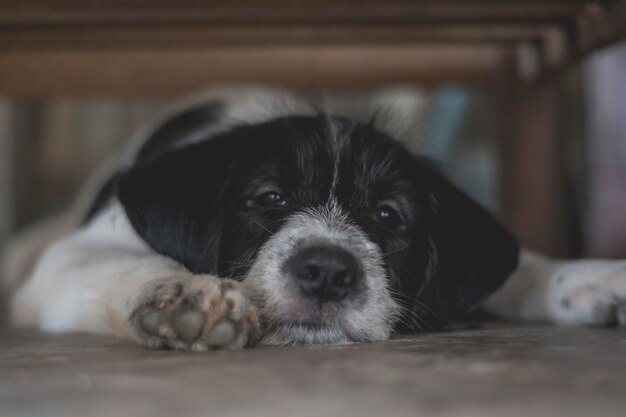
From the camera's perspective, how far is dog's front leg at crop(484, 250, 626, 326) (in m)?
2.24

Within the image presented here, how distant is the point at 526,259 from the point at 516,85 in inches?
48.3

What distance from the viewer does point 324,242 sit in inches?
76.0

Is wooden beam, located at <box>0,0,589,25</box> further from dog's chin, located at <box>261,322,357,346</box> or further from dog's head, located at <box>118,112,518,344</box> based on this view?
dog's chin, located at <box>261,322,357,346</box>

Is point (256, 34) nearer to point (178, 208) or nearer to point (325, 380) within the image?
point (178, 208)

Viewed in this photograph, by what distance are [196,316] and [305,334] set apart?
12.9 inches

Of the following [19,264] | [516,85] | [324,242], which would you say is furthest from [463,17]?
[19,264]

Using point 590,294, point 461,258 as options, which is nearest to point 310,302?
point 461,258

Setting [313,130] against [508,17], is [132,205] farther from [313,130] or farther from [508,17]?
[508,17]

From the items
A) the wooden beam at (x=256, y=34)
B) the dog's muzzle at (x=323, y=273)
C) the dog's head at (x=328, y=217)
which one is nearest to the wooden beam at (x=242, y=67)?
the wooden beam at (x=256, y=34)

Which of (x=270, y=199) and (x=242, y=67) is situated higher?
(x=242, y=67)

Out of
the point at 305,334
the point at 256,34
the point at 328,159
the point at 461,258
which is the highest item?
the point at 256,34

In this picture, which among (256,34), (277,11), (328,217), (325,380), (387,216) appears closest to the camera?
(325,380)

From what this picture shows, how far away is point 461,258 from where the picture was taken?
7.37 ft

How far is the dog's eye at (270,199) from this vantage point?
2.18m
